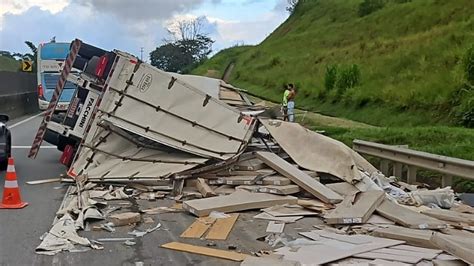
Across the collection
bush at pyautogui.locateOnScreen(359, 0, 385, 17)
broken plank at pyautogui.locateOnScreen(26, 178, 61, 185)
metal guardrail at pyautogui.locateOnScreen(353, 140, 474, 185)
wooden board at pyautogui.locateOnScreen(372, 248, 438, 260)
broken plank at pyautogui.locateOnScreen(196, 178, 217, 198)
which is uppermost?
bush at pyautogui.locateOnScreen(359, 0, 385, 17)

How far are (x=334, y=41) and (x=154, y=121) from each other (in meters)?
45.6

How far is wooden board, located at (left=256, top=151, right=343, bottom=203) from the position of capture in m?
9.19

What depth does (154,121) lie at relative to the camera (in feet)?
37.3

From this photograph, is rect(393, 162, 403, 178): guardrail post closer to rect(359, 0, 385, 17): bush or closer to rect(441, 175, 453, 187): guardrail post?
rect(441, 175, 453, 187): guardrail post

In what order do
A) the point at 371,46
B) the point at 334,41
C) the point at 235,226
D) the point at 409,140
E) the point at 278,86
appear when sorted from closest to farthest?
1. the point at 235,226
2. the point at 409,140
3. the point at 371,46
4. the point at 278,86
5. the point at 334,41

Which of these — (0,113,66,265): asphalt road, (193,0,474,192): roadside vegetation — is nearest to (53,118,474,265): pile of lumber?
(0,113,66,265): asphalt road

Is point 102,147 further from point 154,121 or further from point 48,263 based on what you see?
point 48,263

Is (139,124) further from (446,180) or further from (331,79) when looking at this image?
(331,79)

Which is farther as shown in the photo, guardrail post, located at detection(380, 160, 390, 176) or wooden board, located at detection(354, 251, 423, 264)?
guardrail post, located at detection(380, 160, 390, 176)

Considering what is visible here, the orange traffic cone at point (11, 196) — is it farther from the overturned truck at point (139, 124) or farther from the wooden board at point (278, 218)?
the wooden board at point (278, 218)

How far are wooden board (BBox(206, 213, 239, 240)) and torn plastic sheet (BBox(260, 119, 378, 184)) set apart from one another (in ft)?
9.04

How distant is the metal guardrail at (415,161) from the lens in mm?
9711

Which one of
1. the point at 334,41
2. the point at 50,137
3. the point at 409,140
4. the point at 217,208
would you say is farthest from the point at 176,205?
the point at 334,41

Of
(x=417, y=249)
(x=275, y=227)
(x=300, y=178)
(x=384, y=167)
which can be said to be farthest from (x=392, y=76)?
(x=417, y=249)
